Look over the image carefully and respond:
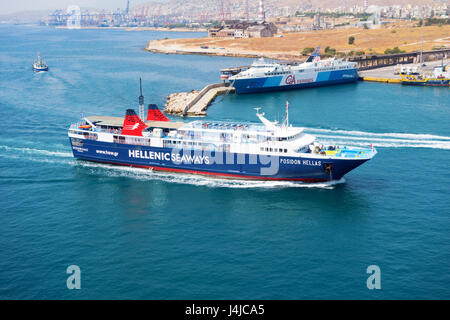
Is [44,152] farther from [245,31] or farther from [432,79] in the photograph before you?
[245,31]

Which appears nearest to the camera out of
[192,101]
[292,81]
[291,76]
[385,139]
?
[385,139]

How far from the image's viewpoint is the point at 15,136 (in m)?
49.6

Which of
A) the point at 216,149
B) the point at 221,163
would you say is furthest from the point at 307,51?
the point at 221,163

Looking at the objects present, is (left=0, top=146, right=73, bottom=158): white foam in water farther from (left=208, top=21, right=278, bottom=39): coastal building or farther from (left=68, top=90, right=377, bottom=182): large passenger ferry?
(left=208, top=21, right=278, bottom=39): coastal building

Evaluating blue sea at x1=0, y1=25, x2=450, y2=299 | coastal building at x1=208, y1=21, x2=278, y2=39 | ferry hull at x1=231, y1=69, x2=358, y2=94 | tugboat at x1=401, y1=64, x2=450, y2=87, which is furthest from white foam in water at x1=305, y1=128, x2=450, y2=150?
coastal building at x1=208, y1=21, x2=278, y2=39

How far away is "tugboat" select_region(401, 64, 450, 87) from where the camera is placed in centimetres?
8162

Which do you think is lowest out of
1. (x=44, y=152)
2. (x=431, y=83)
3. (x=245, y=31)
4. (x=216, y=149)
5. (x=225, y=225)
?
(x=225, y=225)

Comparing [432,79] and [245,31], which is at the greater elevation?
[245,31]

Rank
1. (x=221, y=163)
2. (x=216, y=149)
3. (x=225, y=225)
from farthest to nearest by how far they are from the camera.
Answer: (x=216, y=149)
(x=221, y=163)
(x=225, y=225)

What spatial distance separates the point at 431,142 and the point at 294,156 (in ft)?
62.7

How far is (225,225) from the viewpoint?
3012 cm

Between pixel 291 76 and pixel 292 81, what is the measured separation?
3.13 ft

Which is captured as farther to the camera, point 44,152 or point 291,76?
point 291,76

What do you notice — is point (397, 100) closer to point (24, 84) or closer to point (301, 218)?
point (301, 218)
